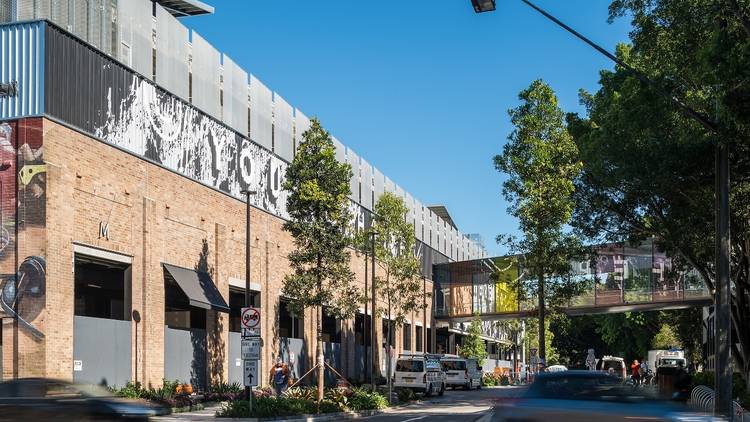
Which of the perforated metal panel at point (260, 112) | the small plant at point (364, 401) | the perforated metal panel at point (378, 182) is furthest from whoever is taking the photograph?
the perforated metal panel at point (378, 182)

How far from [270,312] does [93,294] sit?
7663 millimetres

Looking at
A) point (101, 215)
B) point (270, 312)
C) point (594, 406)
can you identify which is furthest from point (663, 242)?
point (594, 406)

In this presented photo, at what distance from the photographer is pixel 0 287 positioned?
25219 mm

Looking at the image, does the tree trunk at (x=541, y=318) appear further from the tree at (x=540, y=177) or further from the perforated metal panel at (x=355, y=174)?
the perforated metal panel at (x=355, y=174)

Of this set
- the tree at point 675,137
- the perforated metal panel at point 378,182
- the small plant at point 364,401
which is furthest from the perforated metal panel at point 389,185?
the small plant at point 364,401

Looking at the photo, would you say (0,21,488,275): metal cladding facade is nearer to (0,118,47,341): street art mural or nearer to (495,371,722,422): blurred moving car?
(0,118,47,341): street art mural

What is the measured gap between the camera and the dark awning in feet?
106

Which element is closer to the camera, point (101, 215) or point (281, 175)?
point (101, 215)

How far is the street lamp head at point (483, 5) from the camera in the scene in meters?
13.7

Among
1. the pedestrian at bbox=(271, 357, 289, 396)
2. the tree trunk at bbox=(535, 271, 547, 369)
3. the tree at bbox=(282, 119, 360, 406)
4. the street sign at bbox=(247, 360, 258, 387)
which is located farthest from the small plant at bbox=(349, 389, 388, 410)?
the tree trunk at bbox=(535, 271, 547, 369)

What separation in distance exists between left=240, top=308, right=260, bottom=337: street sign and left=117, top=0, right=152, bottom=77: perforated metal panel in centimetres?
1071

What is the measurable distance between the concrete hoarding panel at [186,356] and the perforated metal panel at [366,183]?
911 inches

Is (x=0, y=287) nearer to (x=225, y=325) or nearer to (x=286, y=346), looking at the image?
(x=225, y=325)

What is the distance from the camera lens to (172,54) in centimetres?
3350
